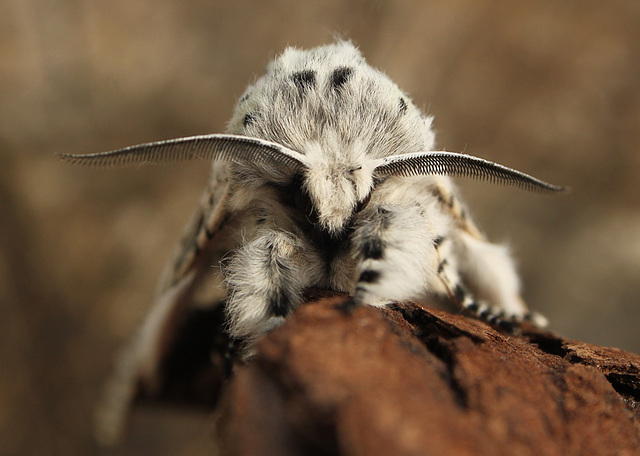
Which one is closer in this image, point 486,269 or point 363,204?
point 363,204

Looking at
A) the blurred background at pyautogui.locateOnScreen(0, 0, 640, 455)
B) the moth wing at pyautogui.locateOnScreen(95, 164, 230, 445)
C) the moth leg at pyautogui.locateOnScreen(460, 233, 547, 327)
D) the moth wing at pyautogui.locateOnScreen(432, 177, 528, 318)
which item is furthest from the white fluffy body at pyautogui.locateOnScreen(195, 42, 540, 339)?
the blurred background at pyautogui.locateOnScreen(0, 0, 640, 455)

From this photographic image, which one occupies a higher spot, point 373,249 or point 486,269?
point 486,269

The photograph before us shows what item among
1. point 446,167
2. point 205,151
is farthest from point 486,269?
point 205,151

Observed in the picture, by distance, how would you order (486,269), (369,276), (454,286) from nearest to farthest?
(369,276) → (454,286) → (486,269)

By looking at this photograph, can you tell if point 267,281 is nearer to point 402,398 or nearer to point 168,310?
point 402,398

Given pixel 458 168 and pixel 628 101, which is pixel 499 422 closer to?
pixel 458 168

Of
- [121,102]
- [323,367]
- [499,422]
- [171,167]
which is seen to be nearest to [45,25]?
[121,102]

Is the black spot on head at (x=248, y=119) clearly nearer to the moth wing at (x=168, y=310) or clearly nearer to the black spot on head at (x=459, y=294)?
the moth wing at (x=168, y=310)

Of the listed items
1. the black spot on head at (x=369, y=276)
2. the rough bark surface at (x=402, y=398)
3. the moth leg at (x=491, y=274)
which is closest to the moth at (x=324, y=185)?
the black spot on head at (x=369, y=276)
